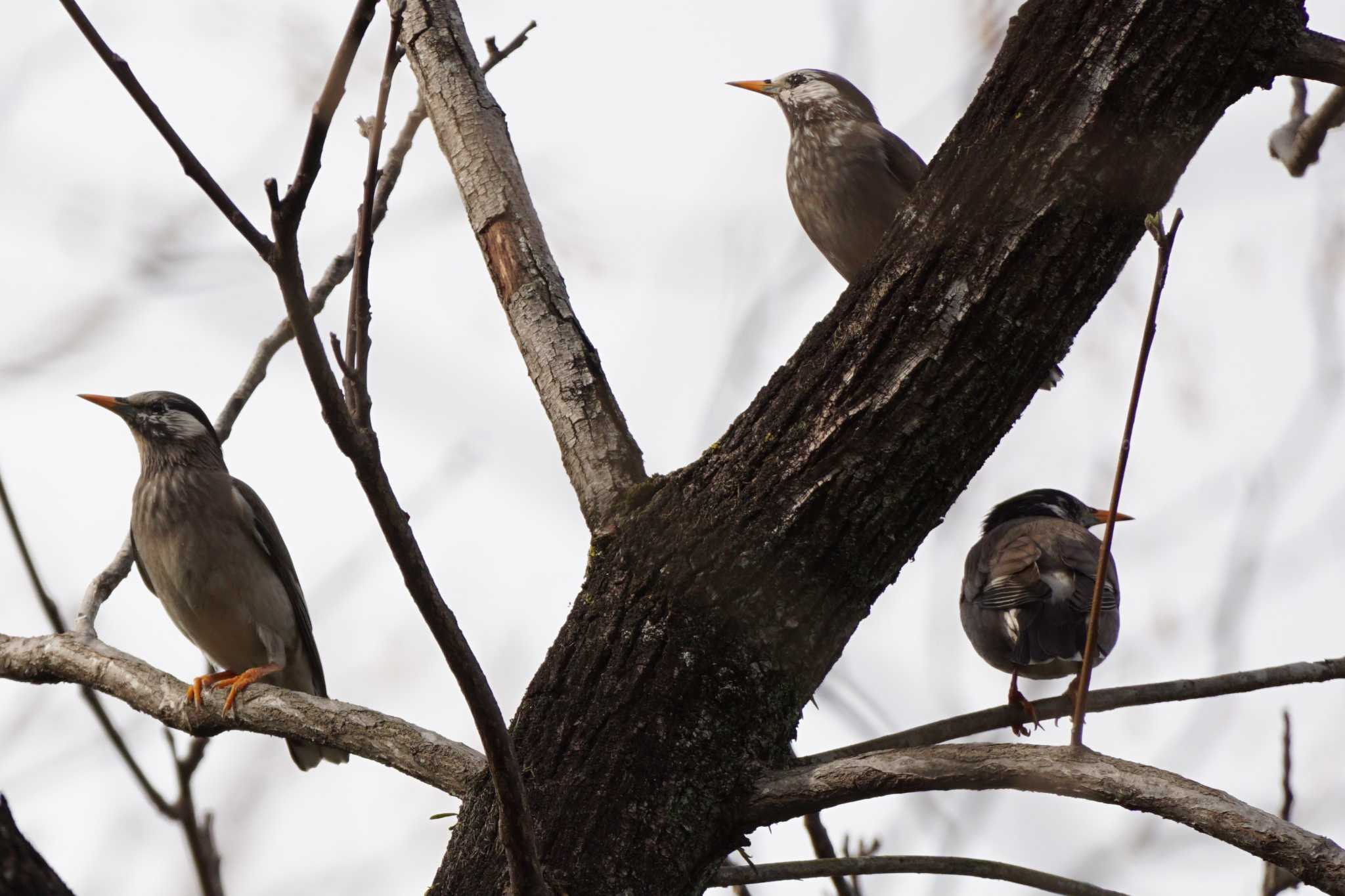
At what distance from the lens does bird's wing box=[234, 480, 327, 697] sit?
217 inches

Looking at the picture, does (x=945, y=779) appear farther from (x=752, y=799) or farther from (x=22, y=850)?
(x=22, y=850)

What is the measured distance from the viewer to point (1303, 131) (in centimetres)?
342

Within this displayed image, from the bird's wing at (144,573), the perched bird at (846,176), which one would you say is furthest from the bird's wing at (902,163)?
the bird's wing at (144,573)

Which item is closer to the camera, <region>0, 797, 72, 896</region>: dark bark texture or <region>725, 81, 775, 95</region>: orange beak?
<region>0, 797, 72, 896</region>: dark bark texture

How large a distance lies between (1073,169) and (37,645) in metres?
2.91

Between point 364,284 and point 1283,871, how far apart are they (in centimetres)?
244

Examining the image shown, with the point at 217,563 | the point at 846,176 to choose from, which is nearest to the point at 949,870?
the point at 846,176

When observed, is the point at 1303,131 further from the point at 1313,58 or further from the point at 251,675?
the point at 251,675

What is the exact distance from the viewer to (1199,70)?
2.31 m

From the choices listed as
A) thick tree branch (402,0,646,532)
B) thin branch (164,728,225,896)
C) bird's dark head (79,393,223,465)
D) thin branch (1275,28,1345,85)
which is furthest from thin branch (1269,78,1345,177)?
bird's dark head (79,393,223,465)

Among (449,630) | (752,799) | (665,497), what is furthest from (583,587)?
(449,630)

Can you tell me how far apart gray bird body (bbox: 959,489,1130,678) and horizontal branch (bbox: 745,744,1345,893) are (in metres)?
2.30

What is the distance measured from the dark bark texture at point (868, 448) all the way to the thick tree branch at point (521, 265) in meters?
0.47

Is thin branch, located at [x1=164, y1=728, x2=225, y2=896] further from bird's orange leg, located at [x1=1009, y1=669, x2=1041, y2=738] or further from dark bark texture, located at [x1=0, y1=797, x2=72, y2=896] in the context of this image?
bird's orange leg, located at [x1=1009, y1=669, x2=1041, y2=738]
